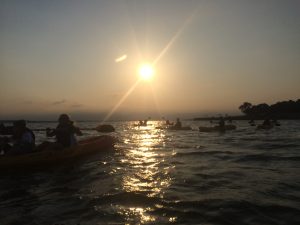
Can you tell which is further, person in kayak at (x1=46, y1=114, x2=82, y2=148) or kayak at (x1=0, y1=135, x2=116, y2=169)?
person in kayak at (x1=46, y1=114, x2=82, y2=148)

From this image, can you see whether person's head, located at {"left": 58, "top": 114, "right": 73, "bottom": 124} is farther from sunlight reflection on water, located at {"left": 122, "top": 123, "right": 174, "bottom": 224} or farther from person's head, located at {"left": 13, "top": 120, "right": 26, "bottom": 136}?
sunlight reflection on water, located at {"left": 122, "top": 123, "right": 174, "bottom": 224}

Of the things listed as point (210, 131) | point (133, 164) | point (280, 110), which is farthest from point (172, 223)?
point (280, 110)

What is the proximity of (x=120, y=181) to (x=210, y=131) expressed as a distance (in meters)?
36.2

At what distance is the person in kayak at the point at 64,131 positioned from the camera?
55.2 ft

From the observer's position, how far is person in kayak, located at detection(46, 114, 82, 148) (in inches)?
662

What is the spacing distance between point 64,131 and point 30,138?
6.85ft

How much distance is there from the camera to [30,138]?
15406 millimetres

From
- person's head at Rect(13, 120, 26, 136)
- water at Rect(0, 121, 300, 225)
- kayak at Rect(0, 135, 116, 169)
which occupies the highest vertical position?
person's head at Rect(13, 120, 26, 136)

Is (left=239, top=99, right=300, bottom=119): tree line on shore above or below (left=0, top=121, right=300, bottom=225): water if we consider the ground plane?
above

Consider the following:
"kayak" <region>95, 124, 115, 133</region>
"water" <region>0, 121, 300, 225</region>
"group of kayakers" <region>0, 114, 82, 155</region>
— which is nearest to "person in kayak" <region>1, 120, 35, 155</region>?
"group of kayakers" <region>0, 114, 82, 155</region>

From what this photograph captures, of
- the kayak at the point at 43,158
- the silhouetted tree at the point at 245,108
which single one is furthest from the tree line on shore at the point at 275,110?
the kayak at the point at 43,158

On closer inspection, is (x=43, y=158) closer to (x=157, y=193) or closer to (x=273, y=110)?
(x=157, y=193)

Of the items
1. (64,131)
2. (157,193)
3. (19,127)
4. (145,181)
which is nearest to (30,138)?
(19,127)

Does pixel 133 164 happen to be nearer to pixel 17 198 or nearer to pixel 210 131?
pixel 17 198
